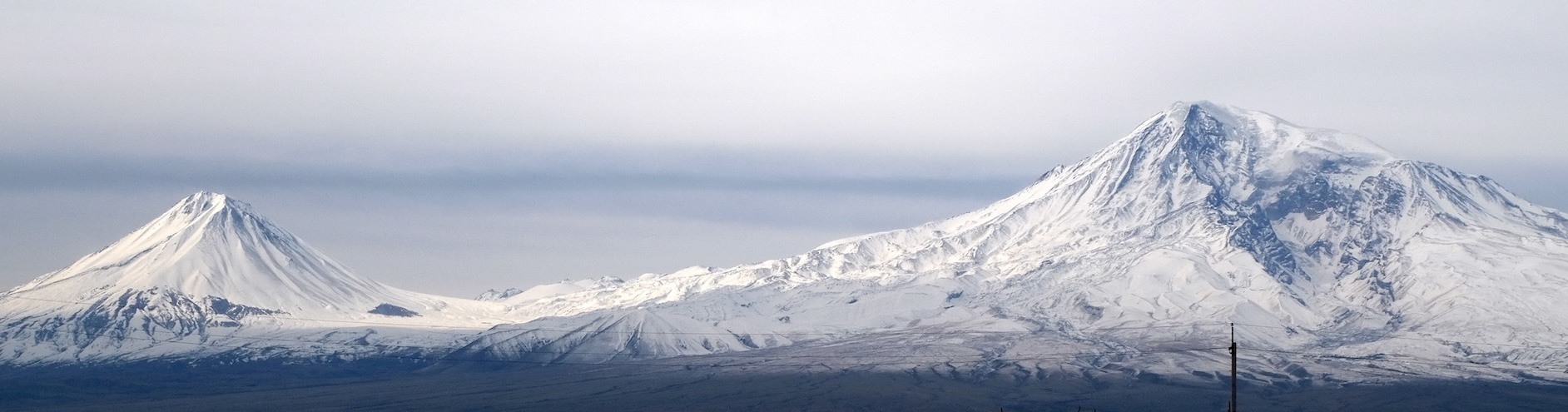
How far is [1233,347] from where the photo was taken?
91.9 metres

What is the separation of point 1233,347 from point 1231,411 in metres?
3.49

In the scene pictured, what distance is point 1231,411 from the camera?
306ft
